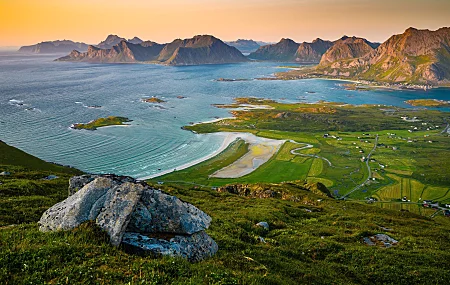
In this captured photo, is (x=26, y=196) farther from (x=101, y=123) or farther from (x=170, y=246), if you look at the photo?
(x=101, y=123)

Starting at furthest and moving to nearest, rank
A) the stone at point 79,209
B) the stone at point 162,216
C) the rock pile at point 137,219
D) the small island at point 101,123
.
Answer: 1. the small island at point 101,123
2. the stone at point 79,209
3. the stone at point 162,216
4. the rock pile at point 137,219

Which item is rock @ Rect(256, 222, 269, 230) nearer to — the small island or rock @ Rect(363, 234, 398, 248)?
rock @ Rect(363, 234, 398, 248)

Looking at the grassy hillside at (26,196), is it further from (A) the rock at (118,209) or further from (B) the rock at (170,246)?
(B) the rock at (170,246)

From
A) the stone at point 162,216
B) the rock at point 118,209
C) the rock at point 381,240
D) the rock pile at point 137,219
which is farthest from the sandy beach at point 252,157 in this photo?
the rock at point 118,209

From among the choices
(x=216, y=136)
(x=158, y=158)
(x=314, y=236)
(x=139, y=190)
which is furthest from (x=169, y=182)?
(x=139, y=190)

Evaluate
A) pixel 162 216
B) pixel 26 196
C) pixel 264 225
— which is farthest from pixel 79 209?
pixel 264 225

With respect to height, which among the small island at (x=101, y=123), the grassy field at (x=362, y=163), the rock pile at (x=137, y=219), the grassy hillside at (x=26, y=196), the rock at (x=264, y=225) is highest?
the rock pile at (x=137, y=219)

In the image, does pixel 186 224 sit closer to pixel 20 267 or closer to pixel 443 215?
pixel 20 267
